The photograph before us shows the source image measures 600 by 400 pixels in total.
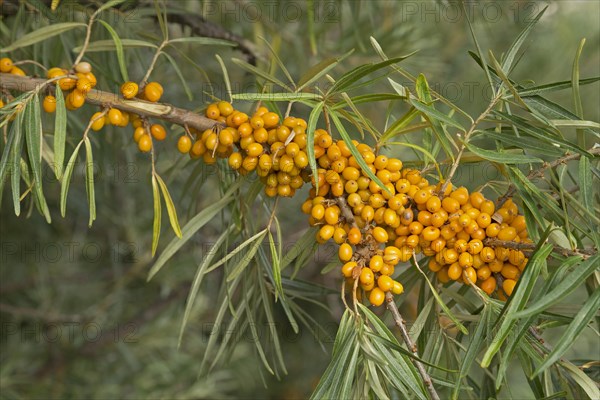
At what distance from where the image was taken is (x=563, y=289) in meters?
0.32

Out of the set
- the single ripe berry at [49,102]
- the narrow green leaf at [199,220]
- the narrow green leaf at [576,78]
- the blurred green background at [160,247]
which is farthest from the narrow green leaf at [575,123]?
the blurred green background at [160,247]

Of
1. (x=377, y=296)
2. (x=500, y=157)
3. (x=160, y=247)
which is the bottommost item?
(x=160, y=247)

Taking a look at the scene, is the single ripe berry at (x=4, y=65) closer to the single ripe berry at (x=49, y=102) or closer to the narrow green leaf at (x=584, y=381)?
the single ripe berry at (x=49, y=102)

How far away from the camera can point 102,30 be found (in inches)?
26.3

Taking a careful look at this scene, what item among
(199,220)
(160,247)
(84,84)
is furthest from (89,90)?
(160,247)

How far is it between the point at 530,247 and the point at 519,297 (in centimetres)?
6

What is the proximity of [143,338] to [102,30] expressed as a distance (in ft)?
1.91

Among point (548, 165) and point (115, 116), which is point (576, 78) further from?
point (115, 116)

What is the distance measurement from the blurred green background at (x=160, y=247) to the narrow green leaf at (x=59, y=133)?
44 centimetres

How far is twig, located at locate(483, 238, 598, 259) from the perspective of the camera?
14.6 inches

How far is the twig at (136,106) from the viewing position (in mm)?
462

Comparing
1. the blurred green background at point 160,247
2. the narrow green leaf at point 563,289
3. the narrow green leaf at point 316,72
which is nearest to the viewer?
the narrow green leaf at point 563,289

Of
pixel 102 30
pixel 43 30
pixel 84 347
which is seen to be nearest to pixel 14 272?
pixel 84 347

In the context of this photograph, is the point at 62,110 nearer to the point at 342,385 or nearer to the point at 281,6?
the point at 342,385
